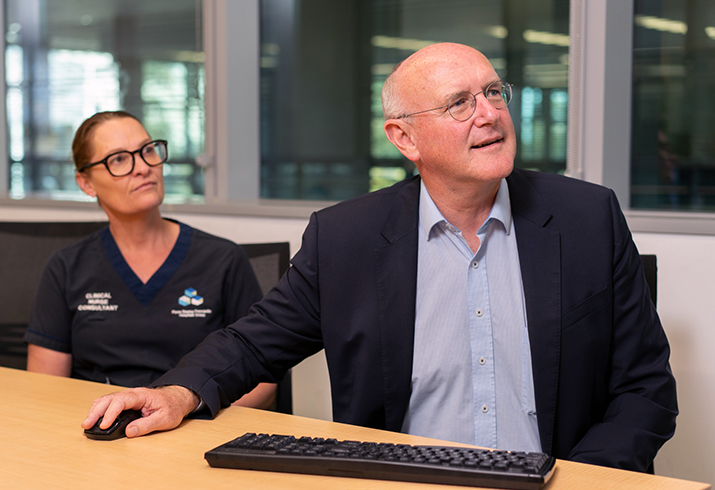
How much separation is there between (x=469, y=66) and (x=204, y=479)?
2.98ft

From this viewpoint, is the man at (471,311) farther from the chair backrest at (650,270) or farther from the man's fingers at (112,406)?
the chair backrest at (650,270)

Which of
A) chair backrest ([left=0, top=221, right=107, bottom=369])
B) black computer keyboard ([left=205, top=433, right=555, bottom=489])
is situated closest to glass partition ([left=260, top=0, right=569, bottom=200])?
chair backrest ([left=0, top=221, right=107, bottom=369])

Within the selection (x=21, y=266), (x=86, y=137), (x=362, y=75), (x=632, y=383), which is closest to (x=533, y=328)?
(x=632, y=383)

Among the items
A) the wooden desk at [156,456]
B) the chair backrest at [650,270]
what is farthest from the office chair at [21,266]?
the chair backrest at [650,270]

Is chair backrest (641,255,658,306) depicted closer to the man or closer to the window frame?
the man

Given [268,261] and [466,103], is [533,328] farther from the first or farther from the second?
[268,261]

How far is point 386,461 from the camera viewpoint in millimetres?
948

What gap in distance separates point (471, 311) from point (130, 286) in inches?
35.5

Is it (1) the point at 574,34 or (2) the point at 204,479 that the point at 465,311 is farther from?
(1) the point at 574,34

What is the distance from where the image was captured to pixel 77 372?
1.88 metres

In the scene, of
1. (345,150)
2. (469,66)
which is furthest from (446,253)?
(345,150)

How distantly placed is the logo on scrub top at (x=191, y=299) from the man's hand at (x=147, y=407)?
59cm

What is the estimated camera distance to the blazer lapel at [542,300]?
133cm

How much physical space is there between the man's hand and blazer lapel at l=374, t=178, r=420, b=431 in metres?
0.37
